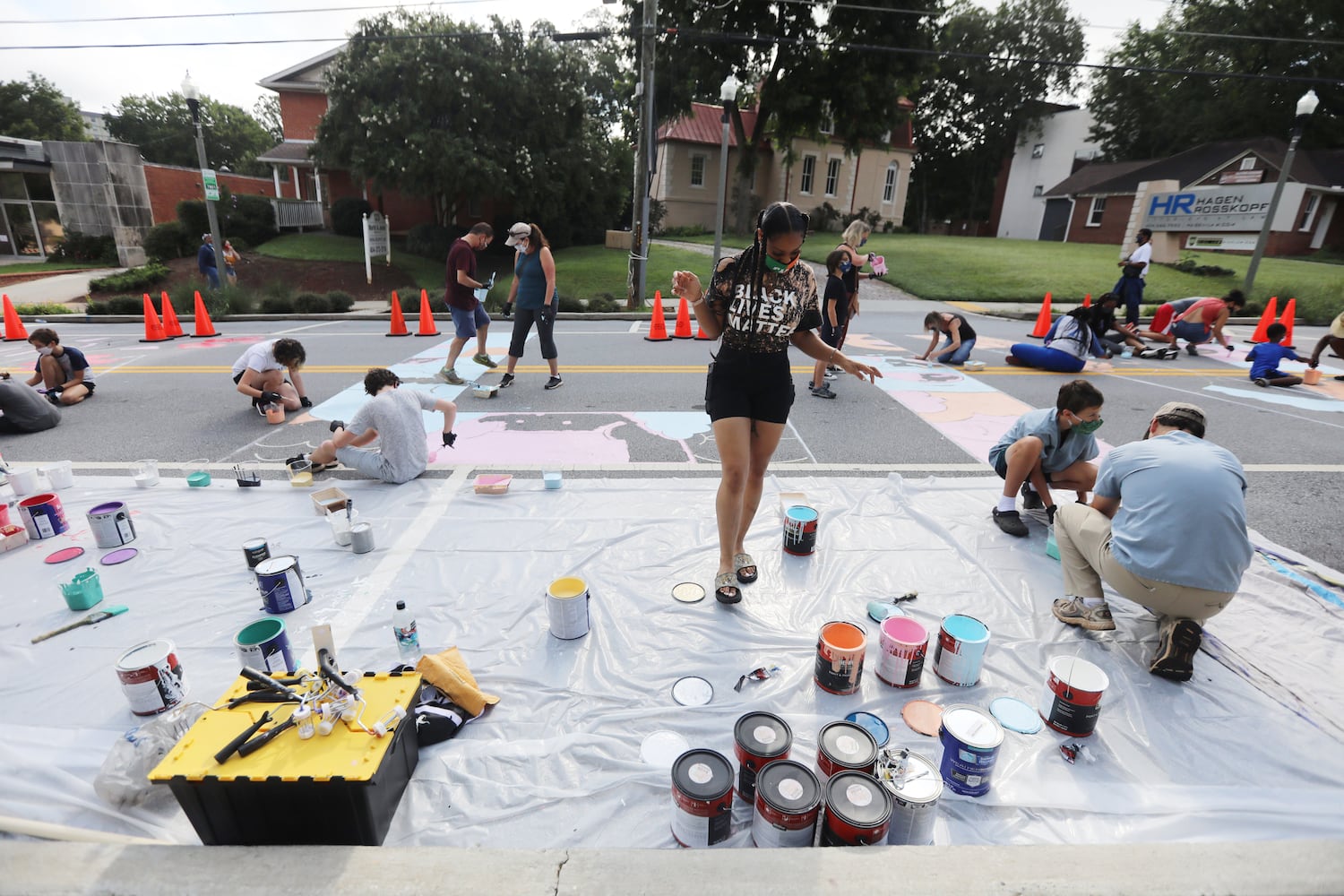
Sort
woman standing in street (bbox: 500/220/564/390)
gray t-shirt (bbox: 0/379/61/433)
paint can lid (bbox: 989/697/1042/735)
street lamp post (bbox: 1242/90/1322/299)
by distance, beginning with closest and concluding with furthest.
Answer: paint can lid (bbox: 989/697/1042/735) < gray t-shirt (bbox: 0/379/61/433) < woman standing in street (bbox: 500/220/564/390) < street lamp post (bbox: 1242/90/1322/299)

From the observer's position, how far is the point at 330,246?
24578mm

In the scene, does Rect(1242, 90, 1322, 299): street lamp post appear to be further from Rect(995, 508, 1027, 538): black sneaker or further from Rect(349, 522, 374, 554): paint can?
Rect(349, 522, 374, 554): paint can

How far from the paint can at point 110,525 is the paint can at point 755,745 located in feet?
12.8

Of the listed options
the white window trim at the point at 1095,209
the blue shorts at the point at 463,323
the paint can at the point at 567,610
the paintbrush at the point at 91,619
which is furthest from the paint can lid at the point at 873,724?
the white window trim at the point at 1095,209

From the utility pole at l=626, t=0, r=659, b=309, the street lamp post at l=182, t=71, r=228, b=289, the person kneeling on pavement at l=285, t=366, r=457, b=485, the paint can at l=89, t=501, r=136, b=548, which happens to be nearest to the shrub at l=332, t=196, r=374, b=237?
the street lamp post at l=182, t=71, r=228, b=289

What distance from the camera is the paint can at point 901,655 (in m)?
2.62

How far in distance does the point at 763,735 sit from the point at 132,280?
23663 millimetres

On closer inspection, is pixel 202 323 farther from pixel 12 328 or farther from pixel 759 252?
pixel 759 252

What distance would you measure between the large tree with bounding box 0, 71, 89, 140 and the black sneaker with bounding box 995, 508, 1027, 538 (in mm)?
54520

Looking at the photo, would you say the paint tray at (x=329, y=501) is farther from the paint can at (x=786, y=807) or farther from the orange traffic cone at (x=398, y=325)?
the orange traffic cone at (x=398, y=325)

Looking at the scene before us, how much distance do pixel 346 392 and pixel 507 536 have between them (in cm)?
451

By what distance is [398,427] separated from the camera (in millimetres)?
4562

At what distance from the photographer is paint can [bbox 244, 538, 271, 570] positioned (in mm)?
3441

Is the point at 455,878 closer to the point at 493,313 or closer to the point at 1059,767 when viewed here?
the point at 1059,767
